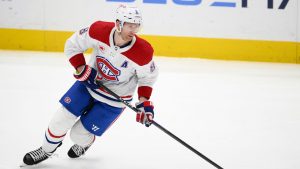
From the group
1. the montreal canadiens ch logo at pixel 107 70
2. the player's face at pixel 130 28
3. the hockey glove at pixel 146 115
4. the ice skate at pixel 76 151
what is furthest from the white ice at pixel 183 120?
the player's face at pixel 130 28

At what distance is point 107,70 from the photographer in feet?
9.18

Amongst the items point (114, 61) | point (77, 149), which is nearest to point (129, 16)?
point (114, 61)

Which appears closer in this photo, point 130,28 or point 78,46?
point 130,28

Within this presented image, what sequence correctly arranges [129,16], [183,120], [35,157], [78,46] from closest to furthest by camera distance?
1. [129,16]
2. [35,157]
3. [78,46]
4. [183,120]

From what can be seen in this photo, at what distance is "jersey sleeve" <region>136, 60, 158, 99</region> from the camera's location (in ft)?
8.89

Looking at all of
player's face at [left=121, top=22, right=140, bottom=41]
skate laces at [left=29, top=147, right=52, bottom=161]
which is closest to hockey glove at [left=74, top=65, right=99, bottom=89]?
player's face at [left=121, top=22, right=140, bottom=41]

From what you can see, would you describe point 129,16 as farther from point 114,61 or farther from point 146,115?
point 146,115

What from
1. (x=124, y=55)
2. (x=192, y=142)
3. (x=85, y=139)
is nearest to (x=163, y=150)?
(x=192, y=142)

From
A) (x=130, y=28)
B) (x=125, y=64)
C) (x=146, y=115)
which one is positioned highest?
(x=130, y=28)

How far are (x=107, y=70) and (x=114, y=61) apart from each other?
0.08 m

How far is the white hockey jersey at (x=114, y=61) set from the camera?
2.71 meters

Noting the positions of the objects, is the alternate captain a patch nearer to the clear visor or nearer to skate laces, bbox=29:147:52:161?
the clear visor

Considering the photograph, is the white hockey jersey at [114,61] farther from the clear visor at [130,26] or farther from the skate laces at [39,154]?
the skate laces at [39,154]

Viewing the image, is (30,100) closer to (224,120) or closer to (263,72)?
(224,120)
